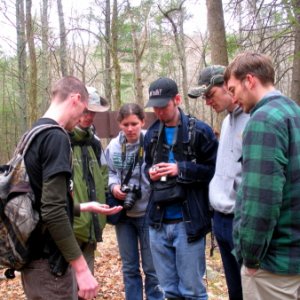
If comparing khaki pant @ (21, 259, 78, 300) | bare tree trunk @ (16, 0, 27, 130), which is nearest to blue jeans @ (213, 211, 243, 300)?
khaki pant @ (21, 259, 78, 300)

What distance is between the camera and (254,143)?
2.00 metres

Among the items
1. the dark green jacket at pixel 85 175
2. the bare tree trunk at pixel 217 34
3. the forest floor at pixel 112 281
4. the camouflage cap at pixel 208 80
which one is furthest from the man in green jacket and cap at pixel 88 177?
the bare tree trunk at pixel 217 34

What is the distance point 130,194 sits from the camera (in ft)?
11.8

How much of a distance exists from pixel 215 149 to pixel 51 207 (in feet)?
5.16

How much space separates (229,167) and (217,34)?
305 centimetres

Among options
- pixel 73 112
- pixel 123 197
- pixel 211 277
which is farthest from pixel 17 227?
pixel 211 277

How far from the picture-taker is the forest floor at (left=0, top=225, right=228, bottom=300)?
15.1 ft

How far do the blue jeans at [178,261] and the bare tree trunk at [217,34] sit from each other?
252cm

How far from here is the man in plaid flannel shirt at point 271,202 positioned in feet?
6.42

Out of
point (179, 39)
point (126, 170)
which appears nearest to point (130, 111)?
point (126, 170)

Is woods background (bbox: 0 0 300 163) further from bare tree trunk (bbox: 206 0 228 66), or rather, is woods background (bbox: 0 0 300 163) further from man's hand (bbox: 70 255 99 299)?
man's hand (bbox: 70 255 99 299)

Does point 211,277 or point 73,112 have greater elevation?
point 73,112

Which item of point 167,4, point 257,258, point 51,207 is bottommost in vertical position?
point 257,258

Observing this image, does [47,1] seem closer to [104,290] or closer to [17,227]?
[104,290]
